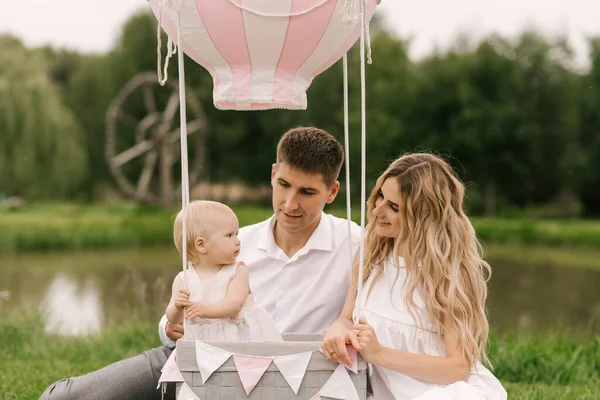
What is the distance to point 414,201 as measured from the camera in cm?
262

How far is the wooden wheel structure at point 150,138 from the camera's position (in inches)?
700

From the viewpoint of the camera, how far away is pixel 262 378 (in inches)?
90.6

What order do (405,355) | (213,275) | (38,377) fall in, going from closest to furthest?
(405,355), (213,275), (38,377)

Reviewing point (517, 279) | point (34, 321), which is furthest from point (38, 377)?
point (517, 279)

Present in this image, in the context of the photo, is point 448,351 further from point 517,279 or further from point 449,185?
point 517,279

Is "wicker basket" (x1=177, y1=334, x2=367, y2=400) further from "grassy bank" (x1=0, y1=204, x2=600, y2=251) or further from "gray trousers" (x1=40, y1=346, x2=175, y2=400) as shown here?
"grassy bank" (x1=0, y1=204, x2=600, y2=251)

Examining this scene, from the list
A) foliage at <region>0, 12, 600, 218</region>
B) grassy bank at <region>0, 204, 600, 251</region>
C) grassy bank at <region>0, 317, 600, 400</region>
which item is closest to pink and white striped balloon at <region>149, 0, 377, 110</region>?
grassy bank at <region>0, 317, 600, 400</region>

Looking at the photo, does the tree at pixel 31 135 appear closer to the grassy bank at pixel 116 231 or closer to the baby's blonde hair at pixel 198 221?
the grassy bank at pixel 116 231

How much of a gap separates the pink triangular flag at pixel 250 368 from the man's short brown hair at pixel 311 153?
0.86 metres

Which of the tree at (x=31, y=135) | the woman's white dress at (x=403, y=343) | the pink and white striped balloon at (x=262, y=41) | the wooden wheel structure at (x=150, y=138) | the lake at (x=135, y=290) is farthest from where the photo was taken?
the wooden wheel structure at (x=150, y=138)

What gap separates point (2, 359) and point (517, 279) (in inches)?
289

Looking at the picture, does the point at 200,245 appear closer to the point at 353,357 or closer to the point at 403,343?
the point at 353,357

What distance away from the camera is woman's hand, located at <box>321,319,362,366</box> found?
88.8 inches

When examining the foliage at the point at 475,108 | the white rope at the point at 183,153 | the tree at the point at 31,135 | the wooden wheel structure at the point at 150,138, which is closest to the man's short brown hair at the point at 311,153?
the white rope at the point at 183,153
